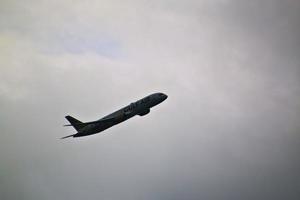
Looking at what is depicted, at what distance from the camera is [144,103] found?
190 m

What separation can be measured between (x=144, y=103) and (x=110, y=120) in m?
18.6

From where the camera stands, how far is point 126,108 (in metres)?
192

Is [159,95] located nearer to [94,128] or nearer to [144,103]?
[144,103]

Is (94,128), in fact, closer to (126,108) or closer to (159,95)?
(126,108)

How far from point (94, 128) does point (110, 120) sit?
36.0 feet

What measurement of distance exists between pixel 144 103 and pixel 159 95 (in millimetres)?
8026

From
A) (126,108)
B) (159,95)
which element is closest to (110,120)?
(126,108)

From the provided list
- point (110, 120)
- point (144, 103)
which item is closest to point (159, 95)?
point (144, 103)

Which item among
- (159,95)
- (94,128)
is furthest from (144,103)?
(94,128)

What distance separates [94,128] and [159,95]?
36403 millimetres

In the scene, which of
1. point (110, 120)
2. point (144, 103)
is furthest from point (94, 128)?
point (144, 103)

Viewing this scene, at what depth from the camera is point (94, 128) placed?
19975 centimetres

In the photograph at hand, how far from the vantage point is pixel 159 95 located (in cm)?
19100

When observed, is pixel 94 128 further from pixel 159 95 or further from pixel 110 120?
pixel 159 95
